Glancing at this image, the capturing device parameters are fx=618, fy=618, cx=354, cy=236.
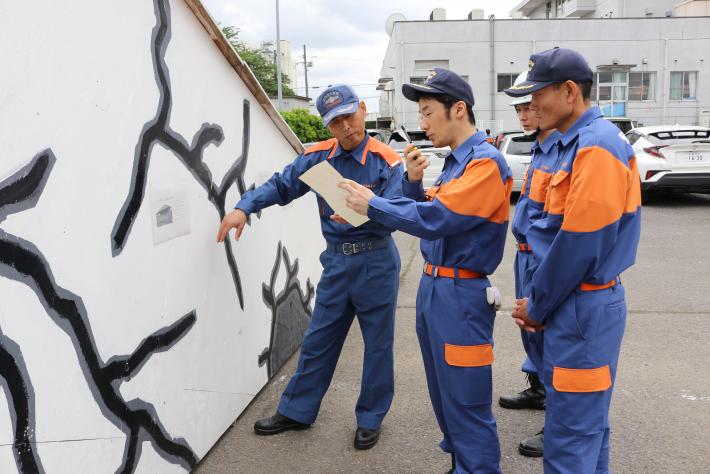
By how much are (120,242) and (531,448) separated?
82.7 inches

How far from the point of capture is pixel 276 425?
3.24m

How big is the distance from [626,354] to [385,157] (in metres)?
2.31

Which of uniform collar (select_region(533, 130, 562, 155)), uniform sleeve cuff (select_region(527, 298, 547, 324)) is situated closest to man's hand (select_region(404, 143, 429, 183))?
uniform collar (select_region(533, 130, 562, 155))

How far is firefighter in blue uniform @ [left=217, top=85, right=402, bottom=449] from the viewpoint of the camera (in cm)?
309

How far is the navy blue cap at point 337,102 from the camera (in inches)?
116

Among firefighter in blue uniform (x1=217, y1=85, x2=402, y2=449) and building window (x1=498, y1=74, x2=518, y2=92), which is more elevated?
building window (x1=498, y1=74, x2=518, y2=92)

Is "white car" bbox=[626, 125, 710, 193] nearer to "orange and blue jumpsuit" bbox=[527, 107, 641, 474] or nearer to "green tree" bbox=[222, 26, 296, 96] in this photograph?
"orange and blue jumpsuit" bbox=[527, 107, 641, 474]

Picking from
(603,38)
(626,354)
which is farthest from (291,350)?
(603,38)

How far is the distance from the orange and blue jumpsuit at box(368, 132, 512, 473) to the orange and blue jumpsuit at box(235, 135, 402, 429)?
0.59 metres

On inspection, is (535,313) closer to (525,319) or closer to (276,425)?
(525,319)

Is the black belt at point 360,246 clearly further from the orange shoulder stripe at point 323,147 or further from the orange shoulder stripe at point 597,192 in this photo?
the orange shoulder stripe at point 597,192

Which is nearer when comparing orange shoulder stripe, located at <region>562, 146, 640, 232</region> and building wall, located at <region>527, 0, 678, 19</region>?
Result: orange shoulder stripe, located at <region>562, 146, 640, 232</region>

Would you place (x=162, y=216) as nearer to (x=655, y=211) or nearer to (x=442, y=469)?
(x=442, y=469)

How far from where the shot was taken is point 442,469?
113 inches
